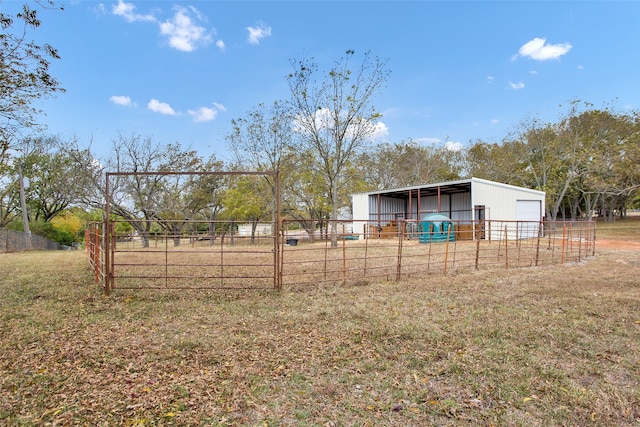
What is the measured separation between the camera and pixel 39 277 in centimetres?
807

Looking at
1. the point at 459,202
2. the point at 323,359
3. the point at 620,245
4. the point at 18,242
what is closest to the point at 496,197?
the point at 459,202

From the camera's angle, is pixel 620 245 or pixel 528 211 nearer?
pixel 620 245

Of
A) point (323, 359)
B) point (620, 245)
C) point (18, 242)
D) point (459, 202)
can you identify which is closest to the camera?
point (323, 359)

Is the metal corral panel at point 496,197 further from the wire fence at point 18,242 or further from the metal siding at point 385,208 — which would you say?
the wire fence at point 18,242

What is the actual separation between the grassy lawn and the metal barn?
12.4m

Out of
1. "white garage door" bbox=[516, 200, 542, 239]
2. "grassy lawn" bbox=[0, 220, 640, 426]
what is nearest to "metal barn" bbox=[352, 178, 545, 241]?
"white garage door" bbox=[516, 200, 542, 239]

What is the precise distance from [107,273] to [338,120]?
15.6m

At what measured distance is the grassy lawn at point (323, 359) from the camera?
101 inches

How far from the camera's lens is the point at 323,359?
3.45m

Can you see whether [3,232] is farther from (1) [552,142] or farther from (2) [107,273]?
(1) [552,142]

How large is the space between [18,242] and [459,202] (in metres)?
26.7

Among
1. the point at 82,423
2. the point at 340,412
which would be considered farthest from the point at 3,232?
the point at 340,412

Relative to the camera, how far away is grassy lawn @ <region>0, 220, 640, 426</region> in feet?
8.43

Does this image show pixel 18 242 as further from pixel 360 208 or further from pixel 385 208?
pixel 385 208
